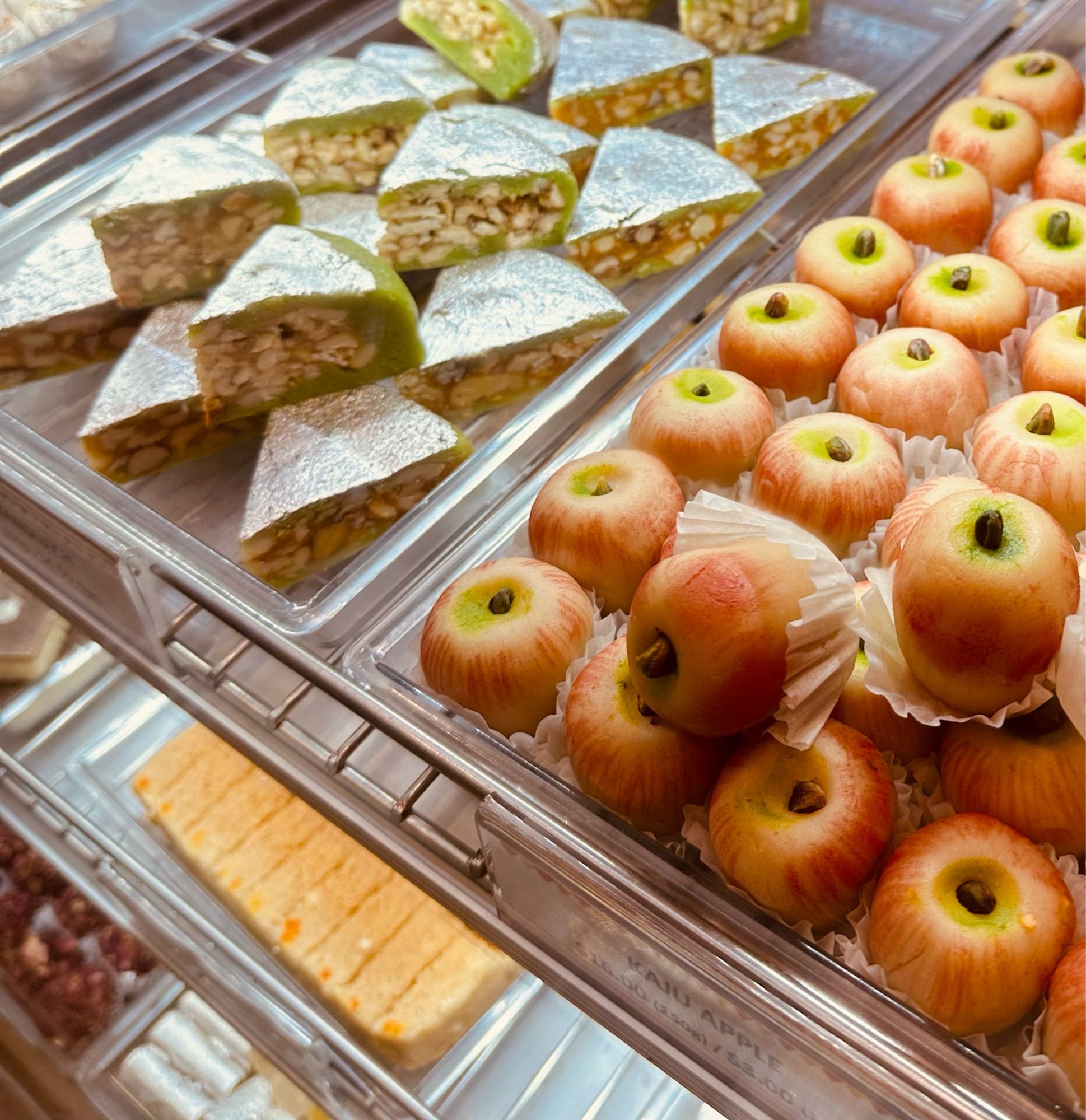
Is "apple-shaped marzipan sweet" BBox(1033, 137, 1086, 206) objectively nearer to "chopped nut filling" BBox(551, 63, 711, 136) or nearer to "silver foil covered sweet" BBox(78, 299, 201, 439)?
"chopped nut filling" BBox(551, 63, 711, 136)

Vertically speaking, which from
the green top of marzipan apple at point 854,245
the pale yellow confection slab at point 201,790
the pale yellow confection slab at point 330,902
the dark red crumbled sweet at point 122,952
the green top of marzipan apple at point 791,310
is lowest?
the dark red crumbled sweet at point 122,952

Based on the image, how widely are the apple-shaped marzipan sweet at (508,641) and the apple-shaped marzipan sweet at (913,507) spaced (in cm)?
24

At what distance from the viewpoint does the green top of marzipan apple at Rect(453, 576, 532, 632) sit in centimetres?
87

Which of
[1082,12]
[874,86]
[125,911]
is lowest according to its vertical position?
[125,911]

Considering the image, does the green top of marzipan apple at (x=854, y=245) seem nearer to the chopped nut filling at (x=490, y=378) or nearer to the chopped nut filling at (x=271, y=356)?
the chopped nut filling at (x=490, y=378)

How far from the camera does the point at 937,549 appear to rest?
688 mm

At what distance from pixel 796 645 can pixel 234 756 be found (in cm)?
96

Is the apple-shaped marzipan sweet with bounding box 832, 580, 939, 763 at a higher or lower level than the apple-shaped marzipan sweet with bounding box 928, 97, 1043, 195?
lower

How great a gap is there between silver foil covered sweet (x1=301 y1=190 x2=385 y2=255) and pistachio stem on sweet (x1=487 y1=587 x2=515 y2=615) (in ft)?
2.30

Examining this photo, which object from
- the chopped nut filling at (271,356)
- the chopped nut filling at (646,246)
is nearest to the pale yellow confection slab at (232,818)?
the chopped nut filling at (271,356)

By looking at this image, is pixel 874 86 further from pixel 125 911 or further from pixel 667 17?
pixel 125 911

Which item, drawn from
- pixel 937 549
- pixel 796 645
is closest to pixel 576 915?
pixel 796 645

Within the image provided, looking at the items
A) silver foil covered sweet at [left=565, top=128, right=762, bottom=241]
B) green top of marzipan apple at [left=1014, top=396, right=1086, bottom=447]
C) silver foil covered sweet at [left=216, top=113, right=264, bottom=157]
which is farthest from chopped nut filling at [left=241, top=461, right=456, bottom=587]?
silver foil covered sweet at [left=216, top=113, right=264, bottom=157]

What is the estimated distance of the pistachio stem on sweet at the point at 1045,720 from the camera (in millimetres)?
726
